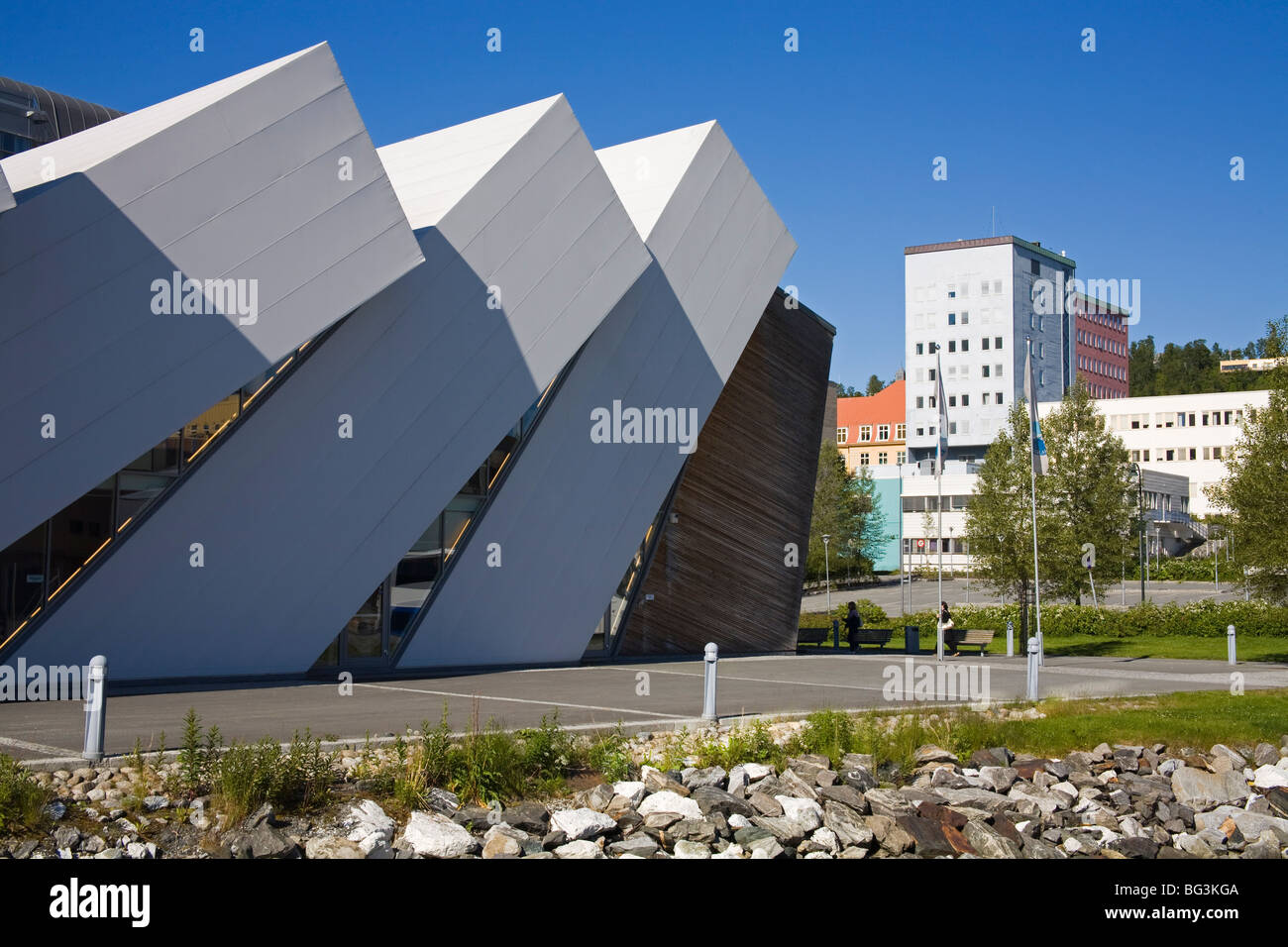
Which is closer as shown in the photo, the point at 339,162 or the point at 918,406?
the point at 339,162

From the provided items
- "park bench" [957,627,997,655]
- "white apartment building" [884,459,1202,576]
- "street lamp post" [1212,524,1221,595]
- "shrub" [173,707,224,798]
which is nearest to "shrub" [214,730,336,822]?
"shrub" [173,707,224,798]

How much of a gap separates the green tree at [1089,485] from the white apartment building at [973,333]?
51.1 m

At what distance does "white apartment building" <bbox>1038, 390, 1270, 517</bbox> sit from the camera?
8419 centimetres

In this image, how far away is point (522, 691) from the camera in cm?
1566

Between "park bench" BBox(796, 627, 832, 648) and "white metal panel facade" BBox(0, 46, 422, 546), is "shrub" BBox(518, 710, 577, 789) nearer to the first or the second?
"white metal panel facade" BBox(0, 46, 422, 546)

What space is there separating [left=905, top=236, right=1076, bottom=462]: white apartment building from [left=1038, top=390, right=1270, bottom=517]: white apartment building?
307 inches

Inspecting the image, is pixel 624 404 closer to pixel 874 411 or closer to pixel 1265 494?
pixel 1265 494

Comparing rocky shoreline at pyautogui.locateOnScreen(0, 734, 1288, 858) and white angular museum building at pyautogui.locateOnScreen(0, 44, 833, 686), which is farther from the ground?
white angular museum building at pyautogui.locateOnScreen(0, 44, 833, 686)

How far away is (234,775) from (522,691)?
751 centimetres

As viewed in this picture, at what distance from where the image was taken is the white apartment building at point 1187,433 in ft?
276

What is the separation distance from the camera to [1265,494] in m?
26.5
